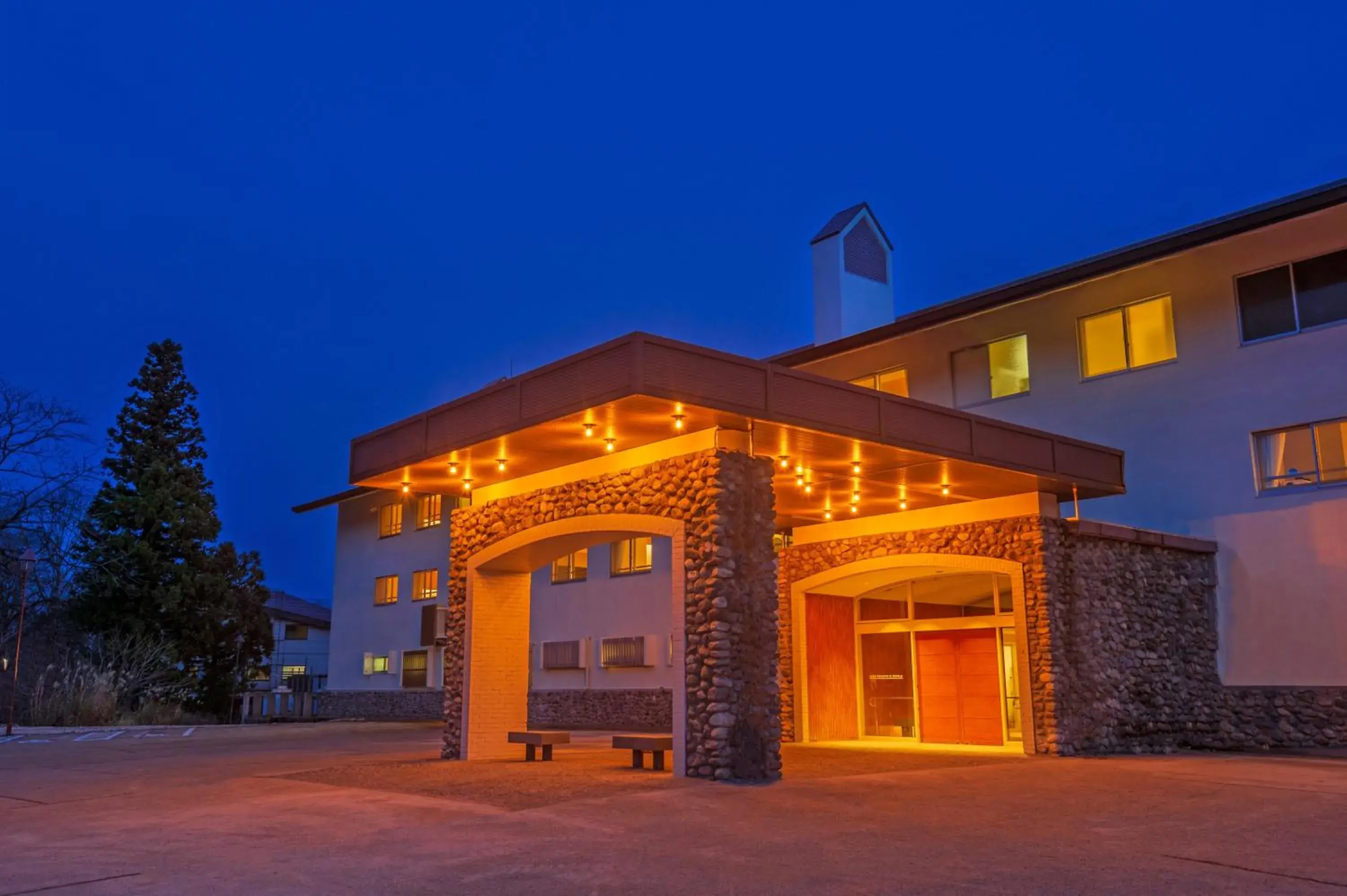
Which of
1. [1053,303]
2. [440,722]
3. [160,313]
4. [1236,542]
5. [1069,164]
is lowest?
[440,722]

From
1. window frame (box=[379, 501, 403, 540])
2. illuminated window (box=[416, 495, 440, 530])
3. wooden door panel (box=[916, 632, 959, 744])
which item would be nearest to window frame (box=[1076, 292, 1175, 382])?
wooden door panel (box=[916, 632, 959, 744])

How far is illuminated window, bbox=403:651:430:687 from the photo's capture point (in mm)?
32781

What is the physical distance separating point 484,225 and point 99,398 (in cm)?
5881

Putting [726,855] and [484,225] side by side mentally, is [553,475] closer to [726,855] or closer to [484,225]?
[726,855]

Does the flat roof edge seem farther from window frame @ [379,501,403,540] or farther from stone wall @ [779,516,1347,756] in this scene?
stone wall @ [779,516,1347,756]

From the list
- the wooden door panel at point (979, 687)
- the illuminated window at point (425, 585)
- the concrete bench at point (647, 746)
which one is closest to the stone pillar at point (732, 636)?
the concrete bench at point (647, 746)

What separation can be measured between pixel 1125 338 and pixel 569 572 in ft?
49.0

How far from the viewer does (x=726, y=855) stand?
7.55 m

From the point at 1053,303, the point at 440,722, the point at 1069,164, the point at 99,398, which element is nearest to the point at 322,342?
the point at 99,398

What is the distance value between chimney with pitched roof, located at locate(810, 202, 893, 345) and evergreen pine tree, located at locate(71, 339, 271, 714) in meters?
19.8

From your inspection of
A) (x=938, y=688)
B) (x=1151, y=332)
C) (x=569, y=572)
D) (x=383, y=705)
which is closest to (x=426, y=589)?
(x=383, y=705)

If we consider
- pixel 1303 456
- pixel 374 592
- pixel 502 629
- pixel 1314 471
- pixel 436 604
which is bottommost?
pixel 502 629

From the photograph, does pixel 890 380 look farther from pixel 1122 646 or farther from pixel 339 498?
pixel 339 498

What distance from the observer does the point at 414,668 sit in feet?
109
